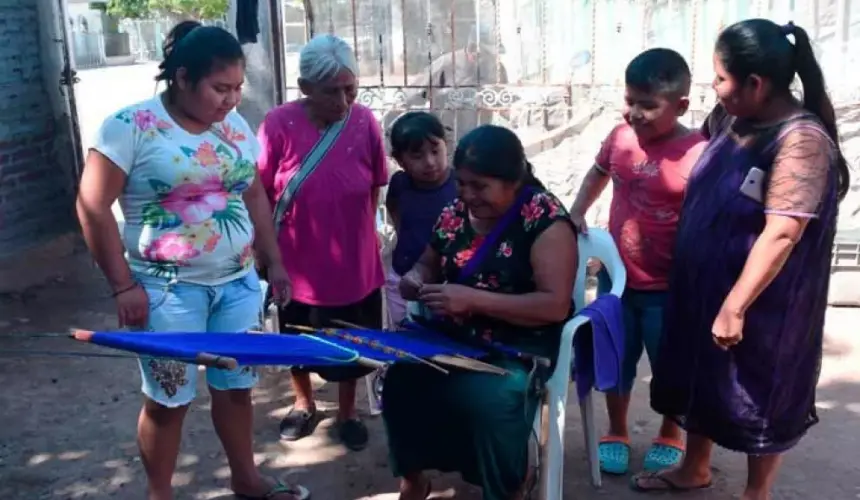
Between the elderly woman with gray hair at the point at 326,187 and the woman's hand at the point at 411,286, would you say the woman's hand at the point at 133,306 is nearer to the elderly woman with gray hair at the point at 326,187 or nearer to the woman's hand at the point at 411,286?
the woman's hand at the point at 411,286

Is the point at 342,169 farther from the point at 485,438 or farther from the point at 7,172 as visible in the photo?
the point at 7,172

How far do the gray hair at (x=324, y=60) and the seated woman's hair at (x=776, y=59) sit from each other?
134 cm

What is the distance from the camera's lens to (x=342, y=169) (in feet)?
11.5

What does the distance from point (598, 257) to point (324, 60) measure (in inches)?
48.0

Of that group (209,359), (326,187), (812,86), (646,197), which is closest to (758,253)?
(812,86)

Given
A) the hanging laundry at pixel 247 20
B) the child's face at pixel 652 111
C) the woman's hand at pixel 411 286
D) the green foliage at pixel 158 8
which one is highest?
the green foliage at pixel 158 8

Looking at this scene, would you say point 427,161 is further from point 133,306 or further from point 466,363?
point 133,306

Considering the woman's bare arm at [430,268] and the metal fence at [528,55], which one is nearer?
the woman's bare arm at [430,268]

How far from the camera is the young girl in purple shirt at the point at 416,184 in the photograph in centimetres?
345

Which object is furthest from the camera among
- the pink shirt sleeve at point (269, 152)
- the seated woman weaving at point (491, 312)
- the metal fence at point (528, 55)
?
the metal fence at point (528, 55)

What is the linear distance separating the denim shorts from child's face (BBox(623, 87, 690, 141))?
1.40 metres

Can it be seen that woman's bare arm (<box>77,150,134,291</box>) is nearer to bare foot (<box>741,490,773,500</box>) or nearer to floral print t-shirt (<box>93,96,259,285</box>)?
floral print t-shirt (<box>93,96,259,285</box>)

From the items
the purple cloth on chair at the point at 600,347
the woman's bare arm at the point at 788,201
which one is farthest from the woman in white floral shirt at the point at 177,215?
the woman's bare arm at the point at 788,201

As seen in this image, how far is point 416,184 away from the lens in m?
3.57
